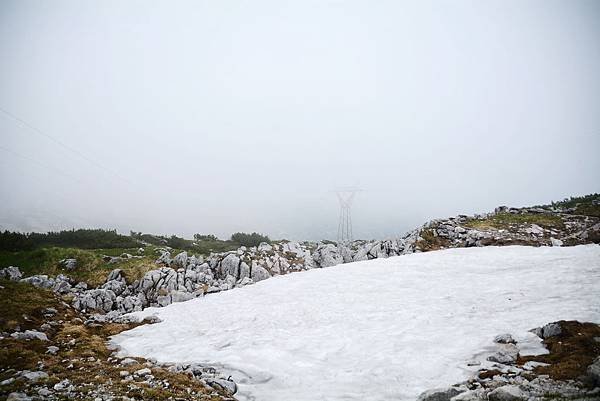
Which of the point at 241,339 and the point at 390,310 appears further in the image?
the point at 390,310

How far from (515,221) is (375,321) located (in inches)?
1047

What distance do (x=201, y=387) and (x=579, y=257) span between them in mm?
25478

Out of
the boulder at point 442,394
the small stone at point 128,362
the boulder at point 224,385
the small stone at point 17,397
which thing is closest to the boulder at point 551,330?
the boulder at point 442,394

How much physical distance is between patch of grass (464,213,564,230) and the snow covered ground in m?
7.65

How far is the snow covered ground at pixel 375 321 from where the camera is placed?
11.2 metres

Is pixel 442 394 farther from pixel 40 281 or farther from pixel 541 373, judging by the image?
pixel 40 281

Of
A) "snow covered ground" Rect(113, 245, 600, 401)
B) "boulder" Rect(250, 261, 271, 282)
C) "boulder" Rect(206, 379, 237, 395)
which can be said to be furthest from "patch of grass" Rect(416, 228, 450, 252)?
"boulder" Rect(206, 379, 237, 395)

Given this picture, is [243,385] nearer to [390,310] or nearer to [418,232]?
[390,310]

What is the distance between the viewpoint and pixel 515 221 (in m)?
33.1

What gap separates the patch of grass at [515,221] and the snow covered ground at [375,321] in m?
7.65

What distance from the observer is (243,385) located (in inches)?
448

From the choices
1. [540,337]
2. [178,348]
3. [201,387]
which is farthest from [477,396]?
[178,348]

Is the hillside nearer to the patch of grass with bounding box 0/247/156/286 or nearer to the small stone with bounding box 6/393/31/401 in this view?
the patch of grass with bounding box 0/247/156/286

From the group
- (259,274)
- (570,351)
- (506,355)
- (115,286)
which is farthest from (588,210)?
(115,286)
